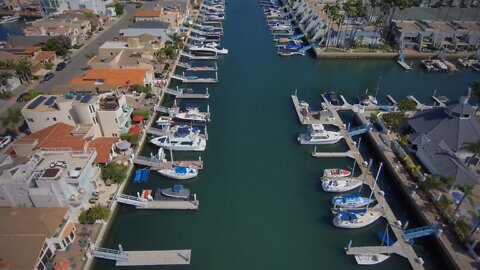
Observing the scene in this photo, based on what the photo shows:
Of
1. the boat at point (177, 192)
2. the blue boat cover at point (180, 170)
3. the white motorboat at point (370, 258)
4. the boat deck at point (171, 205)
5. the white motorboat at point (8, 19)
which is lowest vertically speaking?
the white motorboat at point (370, 258)

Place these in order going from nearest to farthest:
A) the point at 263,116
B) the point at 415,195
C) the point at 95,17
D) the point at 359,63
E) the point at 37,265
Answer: the point at 37,265, the point at 415,195, the point at 263,116, the point at 359,63, the point at 95,17

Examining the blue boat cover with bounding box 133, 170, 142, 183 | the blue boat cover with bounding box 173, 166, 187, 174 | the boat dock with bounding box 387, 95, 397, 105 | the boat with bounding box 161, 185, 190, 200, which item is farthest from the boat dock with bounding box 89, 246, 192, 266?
the boat dock with bounding box 387, 95, 397, 105

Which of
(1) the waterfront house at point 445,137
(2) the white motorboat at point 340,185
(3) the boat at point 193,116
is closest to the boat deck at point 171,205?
(2) the white motorboat at point 340,185

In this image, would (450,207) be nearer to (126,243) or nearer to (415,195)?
(415,195)

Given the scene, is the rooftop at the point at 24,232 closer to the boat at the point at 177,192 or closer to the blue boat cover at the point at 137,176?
the blue boat cover at the point at 137,176

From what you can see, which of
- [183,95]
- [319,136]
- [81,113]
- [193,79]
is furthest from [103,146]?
[319,136]

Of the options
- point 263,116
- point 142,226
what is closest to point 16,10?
point 263,116

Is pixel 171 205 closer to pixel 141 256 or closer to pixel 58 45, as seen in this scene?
pixel 141 256
